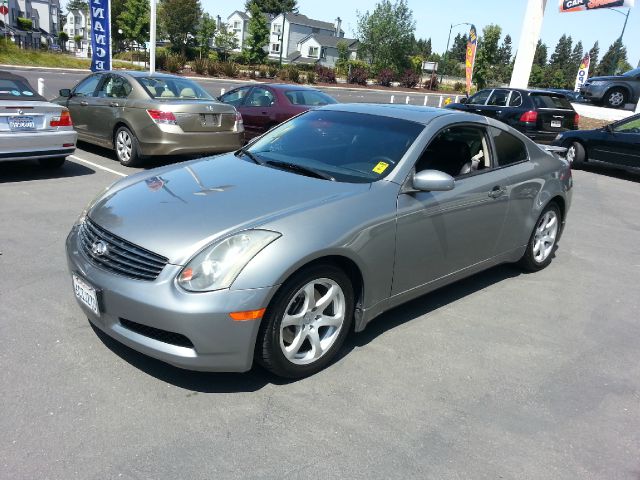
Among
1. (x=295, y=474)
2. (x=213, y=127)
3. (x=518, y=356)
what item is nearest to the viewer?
(x=295, y=474)

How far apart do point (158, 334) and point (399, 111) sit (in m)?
2.62

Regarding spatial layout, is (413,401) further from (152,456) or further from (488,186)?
(488,186)

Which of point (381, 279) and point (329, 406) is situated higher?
point (381, 279)

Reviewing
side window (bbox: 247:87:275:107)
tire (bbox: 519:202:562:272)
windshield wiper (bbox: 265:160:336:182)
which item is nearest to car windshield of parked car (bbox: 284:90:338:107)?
side window (bbox: 247:87:275:107)

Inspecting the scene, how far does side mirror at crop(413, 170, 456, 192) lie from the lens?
3711 mm

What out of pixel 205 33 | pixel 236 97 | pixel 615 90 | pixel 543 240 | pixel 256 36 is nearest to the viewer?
pixel 543 240

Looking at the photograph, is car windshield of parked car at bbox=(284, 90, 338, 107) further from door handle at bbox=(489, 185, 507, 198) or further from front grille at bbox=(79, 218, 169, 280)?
front grille at bbox=(79, 218, 169, 280)

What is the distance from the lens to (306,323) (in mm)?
3287

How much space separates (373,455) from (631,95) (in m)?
25.7

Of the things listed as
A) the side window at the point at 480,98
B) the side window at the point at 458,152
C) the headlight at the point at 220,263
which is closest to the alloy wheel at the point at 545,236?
the side window at the point at 458,152

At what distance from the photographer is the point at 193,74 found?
42812mm

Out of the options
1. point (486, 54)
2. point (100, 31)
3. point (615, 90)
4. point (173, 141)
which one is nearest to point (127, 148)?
point (173, 141)

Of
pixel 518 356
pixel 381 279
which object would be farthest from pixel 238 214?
pixel 518 356

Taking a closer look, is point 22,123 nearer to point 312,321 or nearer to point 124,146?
point 124,146
